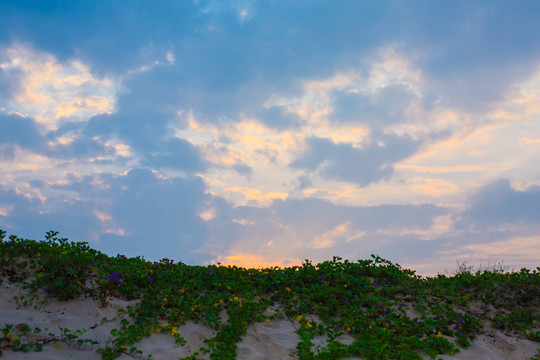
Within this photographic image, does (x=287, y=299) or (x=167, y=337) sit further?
(x=287, y=299)

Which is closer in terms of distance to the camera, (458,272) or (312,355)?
(312,355)

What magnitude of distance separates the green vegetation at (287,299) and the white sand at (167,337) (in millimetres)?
156

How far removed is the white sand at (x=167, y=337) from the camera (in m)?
7.87

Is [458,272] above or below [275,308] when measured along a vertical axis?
above

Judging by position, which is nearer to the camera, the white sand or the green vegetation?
the white sand

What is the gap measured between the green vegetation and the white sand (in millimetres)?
156

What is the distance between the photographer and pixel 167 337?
8.45 m

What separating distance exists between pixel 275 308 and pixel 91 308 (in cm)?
422

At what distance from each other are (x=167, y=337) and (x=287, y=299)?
10.8ft

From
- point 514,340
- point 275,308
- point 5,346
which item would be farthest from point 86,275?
point 514,340

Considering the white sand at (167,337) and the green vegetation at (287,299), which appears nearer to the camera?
the white sand at (167,337)

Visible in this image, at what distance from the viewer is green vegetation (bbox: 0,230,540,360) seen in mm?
8379

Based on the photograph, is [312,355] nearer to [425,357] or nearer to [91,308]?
[425,357]

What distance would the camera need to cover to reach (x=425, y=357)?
8703 mm
